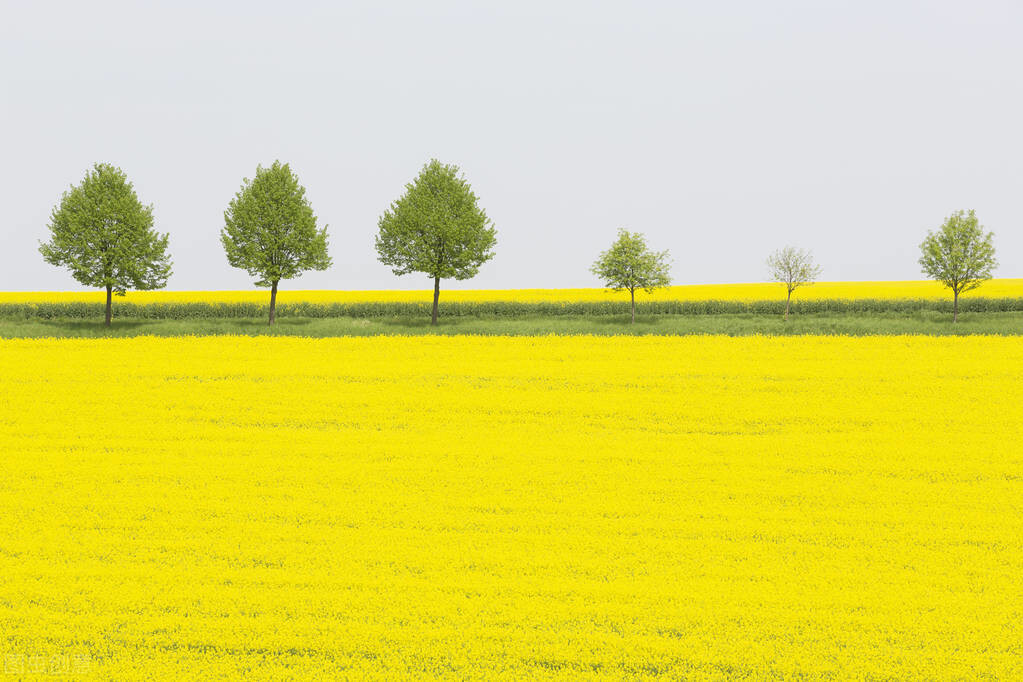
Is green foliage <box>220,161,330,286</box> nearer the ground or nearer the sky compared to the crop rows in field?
nearer the sky

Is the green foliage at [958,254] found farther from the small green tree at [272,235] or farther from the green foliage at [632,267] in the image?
the small green tree at [272,235]

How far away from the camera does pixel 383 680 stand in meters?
7.48

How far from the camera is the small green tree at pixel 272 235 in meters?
56.7

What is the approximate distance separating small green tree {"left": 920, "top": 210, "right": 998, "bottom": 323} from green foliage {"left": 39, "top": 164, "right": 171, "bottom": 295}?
5930 cm

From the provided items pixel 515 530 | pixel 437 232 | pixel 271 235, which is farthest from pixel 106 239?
pixel 515 530

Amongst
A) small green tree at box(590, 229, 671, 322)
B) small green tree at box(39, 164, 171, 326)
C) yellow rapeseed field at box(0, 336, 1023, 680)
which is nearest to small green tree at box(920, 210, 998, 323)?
small green tree at box(590, 229, 671, 322)

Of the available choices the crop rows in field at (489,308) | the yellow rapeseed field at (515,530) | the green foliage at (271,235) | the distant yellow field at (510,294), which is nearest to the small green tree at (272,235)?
the green foliage at (271,235)

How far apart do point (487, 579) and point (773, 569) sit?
3.65m

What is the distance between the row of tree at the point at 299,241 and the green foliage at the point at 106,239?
0.07m

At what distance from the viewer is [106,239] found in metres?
56.1

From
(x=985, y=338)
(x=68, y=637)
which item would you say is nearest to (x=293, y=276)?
(x=985, y=338)

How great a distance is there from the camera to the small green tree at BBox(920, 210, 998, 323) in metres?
60.5

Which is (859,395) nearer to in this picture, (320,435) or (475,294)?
(320,435)

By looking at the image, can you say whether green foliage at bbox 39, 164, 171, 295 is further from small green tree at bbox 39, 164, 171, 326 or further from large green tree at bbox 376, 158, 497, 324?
large green tree at bbox 376, 158, 497, 324
